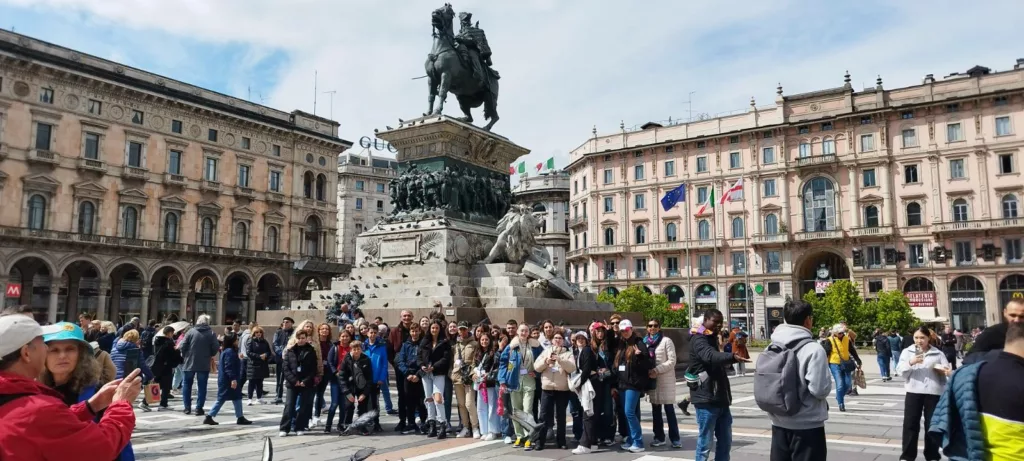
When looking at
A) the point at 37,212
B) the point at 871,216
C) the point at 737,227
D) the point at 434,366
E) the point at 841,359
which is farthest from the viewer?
the point at 737,227

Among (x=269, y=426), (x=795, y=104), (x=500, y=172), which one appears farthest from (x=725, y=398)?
(x=795, y=104)

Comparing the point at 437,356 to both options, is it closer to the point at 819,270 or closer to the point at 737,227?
the point at 819,270

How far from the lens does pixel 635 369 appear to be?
8938 mm

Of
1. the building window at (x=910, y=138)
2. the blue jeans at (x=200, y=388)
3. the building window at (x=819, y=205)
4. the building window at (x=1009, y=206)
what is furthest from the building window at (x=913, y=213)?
the blue jeans at (x=200, y=388)

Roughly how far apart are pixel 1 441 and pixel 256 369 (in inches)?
403

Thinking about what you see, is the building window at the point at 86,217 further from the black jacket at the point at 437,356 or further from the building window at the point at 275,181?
the black jacket at the point at 437,356

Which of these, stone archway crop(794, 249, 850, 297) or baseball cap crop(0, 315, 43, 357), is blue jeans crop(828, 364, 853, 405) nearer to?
baseball cap crop(0, 315, 43, 357)

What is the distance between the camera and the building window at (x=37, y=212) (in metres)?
44.0

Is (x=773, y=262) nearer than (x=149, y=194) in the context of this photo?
No

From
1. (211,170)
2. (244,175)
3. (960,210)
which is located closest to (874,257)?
(960,210)

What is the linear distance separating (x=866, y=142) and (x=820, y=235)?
823cm

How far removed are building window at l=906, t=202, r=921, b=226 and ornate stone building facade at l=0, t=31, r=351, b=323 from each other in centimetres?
4546

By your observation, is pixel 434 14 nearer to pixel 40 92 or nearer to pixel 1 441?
pixel 1 441

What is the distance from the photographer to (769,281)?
60375 millimetres
